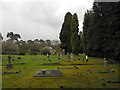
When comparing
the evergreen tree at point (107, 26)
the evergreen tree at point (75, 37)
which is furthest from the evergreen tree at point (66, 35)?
the evergreen tree at point (107, 26)

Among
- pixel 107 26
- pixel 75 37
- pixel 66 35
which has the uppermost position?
pixel 66 35

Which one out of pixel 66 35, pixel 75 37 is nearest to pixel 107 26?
pixel 75 37

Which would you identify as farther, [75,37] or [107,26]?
[75,37]

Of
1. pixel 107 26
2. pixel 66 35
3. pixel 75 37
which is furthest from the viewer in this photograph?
→ pixel 66 35

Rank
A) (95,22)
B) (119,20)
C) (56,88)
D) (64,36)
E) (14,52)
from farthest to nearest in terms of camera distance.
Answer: (14,52), (64,36), (95,22), (119,20), (56,88)

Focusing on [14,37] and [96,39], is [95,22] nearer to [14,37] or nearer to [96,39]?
[96,39]

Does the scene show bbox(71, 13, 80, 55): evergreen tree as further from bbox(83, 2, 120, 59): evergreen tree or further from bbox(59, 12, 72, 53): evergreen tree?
bbox(59, 12, 72, 53): evergreen tree

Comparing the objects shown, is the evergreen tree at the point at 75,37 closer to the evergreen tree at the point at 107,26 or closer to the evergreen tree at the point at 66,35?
the evergreen tree at the point at 107,26

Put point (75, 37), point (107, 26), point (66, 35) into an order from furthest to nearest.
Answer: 1. point (66, 35)
2. point (75, 37)
3. point (107, 26)

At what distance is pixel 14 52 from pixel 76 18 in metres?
35.5

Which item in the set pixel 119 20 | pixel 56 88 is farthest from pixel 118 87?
pixel 119 20

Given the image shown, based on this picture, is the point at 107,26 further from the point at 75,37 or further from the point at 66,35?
the point at 66,35

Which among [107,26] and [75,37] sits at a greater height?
[107,26]

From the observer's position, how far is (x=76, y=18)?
137ft
